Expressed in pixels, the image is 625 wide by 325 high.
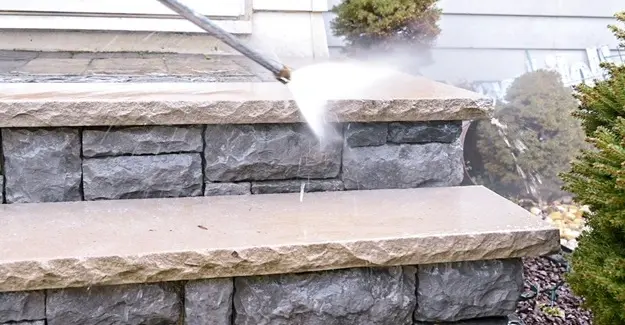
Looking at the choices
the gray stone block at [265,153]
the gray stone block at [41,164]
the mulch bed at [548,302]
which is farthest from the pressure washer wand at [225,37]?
the mulch bed at [548,302]

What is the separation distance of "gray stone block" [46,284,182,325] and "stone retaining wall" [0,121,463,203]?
1.33 ft

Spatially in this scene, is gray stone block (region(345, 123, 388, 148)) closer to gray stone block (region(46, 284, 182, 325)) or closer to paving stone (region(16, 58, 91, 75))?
gray stone block (region(46, 284, 182, 325))

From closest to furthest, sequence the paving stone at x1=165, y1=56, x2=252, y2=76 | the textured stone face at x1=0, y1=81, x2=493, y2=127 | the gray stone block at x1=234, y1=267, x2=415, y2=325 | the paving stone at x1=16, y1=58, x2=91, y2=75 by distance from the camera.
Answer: the gray stone block at x1=234, y1=267, x2=415, y2=325
the textured stone face at x1=0, y1=81, x2=493, y2=127
the paving stone at x1=16, y1=58, x2=91, y2=75
the paving stone at x1=165, y1=56, x2=252, y2=76

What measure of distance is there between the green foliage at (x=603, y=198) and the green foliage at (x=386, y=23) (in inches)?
69.1

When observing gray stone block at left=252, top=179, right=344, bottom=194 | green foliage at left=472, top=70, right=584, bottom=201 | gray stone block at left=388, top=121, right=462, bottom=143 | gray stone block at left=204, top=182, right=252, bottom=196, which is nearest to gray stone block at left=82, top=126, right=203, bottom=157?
gray stone block at left=204, top=182, right=252, bottom=196

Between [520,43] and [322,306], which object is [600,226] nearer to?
[322,306]

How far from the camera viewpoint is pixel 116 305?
57.9 inches

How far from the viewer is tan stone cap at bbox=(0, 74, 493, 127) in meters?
1.68

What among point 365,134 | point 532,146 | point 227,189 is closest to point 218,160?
point 227,189

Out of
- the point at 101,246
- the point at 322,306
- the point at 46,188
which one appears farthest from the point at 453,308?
the point at 46,188

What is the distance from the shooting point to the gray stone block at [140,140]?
176cm

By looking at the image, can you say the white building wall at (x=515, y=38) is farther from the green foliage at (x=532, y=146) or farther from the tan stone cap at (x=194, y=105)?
the tan stone cap at (x=194, y=105)

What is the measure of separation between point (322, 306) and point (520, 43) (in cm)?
333

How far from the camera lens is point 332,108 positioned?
1.85 metres
